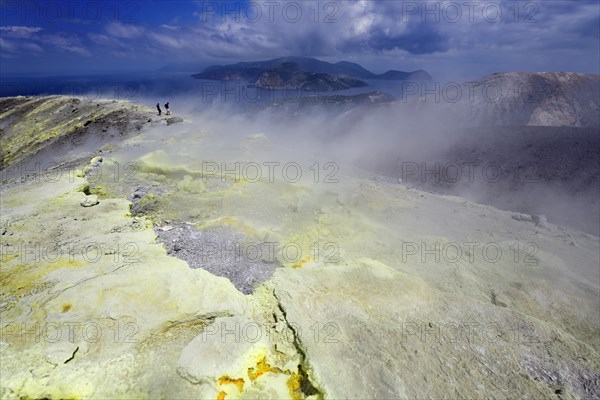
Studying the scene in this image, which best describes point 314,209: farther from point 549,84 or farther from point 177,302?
point 549,84

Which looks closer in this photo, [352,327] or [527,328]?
[352,327]

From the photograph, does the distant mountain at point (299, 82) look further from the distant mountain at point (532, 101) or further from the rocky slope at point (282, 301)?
the rocky slope at point (282, 301)

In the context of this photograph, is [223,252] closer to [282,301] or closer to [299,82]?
[282,301]

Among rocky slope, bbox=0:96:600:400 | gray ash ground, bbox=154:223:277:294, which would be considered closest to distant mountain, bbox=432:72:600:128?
rocky slope, bbox=0:96:600:400

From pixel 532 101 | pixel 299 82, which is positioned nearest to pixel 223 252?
pixel 532 101

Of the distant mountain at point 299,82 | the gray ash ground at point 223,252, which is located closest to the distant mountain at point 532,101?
the gray ash ground at point 223,252

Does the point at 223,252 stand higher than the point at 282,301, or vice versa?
the point at 282,301

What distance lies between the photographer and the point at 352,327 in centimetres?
573

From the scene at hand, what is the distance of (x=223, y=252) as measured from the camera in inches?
Result: 333

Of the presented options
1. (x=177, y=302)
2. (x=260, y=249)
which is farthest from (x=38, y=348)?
(x=260, y=249)

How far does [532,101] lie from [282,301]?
3239 cm

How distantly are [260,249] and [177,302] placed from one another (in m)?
3.16

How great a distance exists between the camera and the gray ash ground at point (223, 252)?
7609mm

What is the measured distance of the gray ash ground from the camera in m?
7.61
